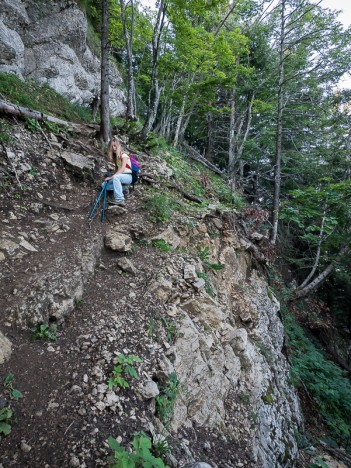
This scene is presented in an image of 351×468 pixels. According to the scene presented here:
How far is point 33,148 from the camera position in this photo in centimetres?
490

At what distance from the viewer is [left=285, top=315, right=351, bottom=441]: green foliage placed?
6336 mm

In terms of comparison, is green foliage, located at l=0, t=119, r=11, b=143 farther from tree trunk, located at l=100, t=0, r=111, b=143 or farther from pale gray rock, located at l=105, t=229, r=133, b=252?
pale gray rock, located at l=105, t=229, r=133, b=252

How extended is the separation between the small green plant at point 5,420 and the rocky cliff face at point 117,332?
2.2 inches

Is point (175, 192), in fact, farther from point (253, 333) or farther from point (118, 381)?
point (118, 381)

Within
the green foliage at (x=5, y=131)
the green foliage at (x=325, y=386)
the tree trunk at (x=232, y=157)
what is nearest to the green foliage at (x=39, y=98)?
the green foliage at (x=5, y=131)

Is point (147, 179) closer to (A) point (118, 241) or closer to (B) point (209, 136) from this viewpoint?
(A) point (118, 241)

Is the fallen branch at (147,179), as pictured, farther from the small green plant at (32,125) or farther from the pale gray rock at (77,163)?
the small green plant at (32,125)

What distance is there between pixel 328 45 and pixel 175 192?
9623 mm

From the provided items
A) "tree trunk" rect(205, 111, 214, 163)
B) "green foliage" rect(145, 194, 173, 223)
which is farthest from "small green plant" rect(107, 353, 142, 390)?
"tree trunk" rect(205, 111, 214, 163)

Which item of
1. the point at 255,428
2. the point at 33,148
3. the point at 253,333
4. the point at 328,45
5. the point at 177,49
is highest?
the point at 328,45

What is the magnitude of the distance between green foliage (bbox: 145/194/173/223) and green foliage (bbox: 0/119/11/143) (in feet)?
9.26

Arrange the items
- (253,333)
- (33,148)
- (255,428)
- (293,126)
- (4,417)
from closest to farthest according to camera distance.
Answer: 1. (4,417)
2. (255,428)
3. (33,148)
4. (253,333)
5. (293,126)

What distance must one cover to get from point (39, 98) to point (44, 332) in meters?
7.00

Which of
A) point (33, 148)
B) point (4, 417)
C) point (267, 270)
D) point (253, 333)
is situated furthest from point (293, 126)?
point (4, 417)
